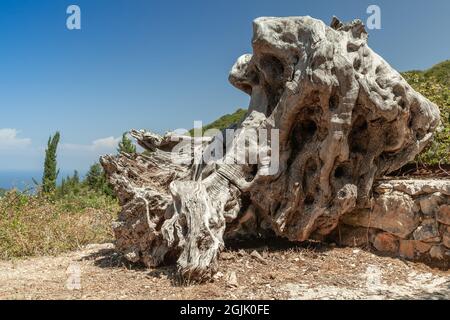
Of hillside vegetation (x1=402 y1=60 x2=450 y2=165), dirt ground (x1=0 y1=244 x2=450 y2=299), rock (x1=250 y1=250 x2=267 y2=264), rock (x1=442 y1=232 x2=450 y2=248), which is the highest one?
hillside vegetation (x1=402 y1=60 x2=450 y2=165)

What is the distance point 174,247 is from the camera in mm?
5367

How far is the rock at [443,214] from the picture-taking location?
5.25 meters

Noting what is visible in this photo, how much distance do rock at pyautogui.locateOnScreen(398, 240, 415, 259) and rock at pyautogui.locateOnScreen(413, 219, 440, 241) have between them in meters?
0.14

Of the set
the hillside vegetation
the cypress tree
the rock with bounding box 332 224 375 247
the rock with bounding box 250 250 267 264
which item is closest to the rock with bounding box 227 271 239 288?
the rock with bounding box 250 250 267 264

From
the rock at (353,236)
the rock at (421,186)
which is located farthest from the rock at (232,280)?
the rock at (421,186)

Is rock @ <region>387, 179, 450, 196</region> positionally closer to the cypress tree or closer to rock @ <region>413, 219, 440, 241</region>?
rock @ <region>413, 219, 440, 241</region>

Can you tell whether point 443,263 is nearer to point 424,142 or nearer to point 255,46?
point 424,142

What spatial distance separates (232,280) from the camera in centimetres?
475

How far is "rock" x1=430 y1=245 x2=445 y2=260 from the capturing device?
17.5 ft

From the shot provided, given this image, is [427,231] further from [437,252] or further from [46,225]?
[46,225]

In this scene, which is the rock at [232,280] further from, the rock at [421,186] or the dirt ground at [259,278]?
the rock at [421,186]

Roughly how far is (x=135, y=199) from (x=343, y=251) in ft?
10.2

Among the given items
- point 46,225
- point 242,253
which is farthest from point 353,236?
point 46,225
